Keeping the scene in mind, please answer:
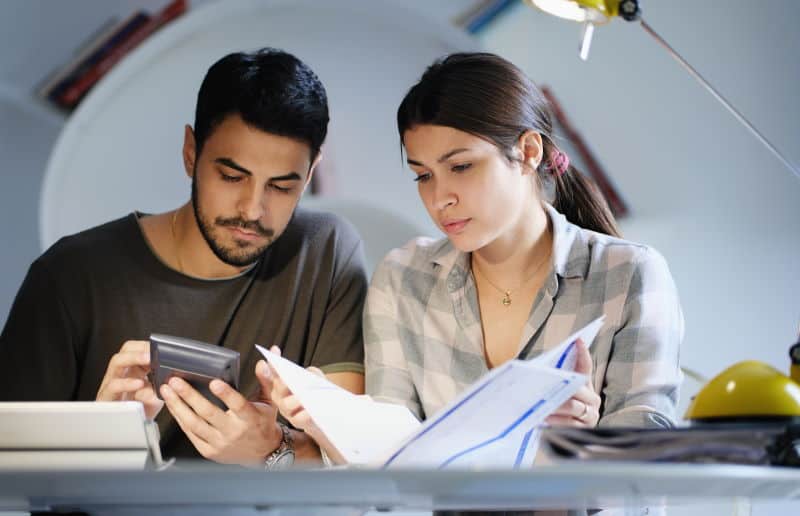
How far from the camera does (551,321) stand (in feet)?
5.74

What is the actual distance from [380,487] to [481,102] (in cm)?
103

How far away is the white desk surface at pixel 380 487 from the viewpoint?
0.76 m

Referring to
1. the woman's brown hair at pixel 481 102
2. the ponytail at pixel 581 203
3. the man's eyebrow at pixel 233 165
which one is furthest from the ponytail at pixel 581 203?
the man's eyebrow at pixel 233 165

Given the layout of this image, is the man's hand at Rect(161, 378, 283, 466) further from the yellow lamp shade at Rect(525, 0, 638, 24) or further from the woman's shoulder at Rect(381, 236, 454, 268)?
the yellow lamp shade at Rect(525, 0, 638, 24)

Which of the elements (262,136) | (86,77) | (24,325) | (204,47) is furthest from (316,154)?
(86,77)

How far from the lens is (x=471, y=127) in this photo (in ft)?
5.58

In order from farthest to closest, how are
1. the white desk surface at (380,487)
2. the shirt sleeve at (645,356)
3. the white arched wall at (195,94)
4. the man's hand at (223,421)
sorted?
the white arched wall at (195,94)
the shirt sleeve at (645,356)
the man's hand at (223,421)
the white desk surface at (380,487)

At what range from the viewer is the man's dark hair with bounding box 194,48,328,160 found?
6.10 feet

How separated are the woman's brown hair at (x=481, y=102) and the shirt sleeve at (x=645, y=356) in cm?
30

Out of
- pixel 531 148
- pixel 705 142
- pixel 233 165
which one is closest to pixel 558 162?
pixel 531 148

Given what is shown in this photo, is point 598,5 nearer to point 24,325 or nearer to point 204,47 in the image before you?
point 24,325

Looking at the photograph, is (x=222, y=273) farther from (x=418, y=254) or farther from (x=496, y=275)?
(x=496, y=275)

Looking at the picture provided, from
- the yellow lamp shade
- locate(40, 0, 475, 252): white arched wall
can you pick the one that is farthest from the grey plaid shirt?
locate(40, 0, 475, 252): white arched wall

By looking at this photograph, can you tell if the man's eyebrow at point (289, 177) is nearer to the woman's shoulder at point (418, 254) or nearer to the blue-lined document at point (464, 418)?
the woman's shoulder at point (418, 254)
